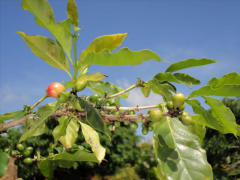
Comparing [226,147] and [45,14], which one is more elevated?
[45,14]

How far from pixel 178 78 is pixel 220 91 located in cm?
16

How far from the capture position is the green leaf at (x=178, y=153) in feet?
2.57

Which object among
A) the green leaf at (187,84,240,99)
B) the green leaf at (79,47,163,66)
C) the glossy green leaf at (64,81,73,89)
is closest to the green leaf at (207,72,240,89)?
the green leaf at (187,84,240,99)

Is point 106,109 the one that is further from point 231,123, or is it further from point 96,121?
point 231,123

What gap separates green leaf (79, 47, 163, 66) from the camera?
2.30ft

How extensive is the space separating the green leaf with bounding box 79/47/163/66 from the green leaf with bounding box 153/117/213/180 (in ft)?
1.00

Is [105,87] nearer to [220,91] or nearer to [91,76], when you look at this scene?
[91,76]

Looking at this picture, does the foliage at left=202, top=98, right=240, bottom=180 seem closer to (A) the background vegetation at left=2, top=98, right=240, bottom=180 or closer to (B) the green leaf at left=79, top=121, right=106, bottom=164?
(A) the background vegetation at left=2, top=98, right=240, bottom=180

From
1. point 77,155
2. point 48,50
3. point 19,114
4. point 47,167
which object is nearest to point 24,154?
point 47,167

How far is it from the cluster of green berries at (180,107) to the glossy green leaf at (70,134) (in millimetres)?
400

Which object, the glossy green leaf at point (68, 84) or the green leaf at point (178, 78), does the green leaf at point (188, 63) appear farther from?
the glossy green leaf at point (68, 84)

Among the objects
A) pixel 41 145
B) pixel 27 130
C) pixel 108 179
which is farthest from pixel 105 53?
pixel 108 179

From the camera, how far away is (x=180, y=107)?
2.78 ft

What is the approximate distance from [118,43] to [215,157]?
6.15 metres
